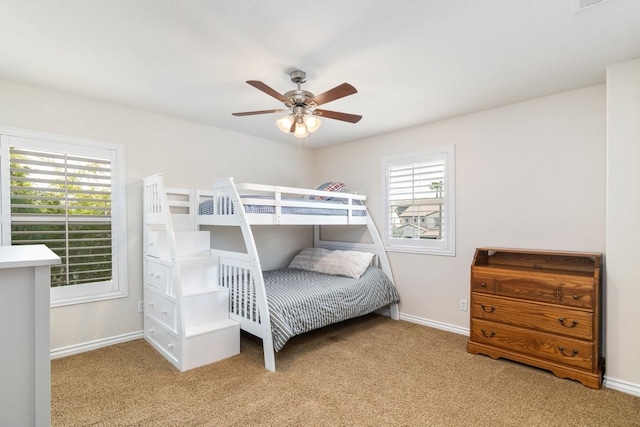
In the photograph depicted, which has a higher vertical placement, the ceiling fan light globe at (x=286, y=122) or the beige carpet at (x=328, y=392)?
the ceiling fan light globe at (x=286, y=122)

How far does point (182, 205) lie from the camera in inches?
137

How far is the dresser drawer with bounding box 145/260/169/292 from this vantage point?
2860 mm

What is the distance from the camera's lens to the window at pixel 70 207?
2662mm

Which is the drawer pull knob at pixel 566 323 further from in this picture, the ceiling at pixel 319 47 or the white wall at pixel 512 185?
the ceiling at pixel 319 47

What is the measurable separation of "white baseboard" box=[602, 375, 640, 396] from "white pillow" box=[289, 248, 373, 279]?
7.06ft

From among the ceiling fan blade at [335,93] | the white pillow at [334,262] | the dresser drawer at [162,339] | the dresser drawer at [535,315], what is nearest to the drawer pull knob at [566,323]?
the dresser drawer at [535,315]

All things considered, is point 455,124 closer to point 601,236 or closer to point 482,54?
point 482,54

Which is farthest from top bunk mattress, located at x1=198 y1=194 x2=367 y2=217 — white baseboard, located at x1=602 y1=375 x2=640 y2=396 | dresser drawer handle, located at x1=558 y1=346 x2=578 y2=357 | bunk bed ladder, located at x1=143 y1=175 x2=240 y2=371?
white baseboard, located at x1=602 y1=375 x2=640 y2=396

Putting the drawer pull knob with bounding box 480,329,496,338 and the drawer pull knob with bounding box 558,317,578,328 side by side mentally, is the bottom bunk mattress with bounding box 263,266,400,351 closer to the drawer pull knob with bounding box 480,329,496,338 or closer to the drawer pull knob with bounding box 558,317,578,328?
the drawer pull knob with bounding box 480,329,496,338

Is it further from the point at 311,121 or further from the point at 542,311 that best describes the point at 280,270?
the point at 542,311

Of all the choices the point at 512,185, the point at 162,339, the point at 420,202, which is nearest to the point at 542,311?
the point at 512,185

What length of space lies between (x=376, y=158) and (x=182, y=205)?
236cm

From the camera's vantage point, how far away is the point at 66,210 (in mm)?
2869

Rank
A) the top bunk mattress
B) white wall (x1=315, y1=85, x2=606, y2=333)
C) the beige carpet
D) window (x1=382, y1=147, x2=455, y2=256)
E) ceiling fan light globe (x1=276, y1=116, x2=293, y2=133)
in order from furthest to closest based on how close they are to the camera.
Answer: window (x1=382, y1=147, x2=455, y2=256)
the top bunk mattress
white wall (x1=315, y1=85, x2=606, y2=333)
ceiling fan light globe (x1=276, y1=116, x2=293, y2=133)
the beige carpet
